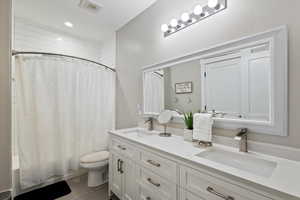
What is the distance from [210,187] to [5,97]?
6.38ft

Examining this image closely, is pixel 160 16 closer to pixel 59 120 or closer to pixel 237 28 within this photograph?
pixel 237 28

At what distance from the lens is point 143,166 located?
1.24 metres

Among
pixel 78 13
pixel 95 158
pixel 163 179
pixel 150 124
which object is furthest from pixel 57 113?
pixel 163 179

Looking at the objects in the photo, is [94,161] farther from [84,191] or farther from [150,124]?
[150,124]

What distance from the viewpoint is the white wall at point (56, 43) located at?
88.7 inches

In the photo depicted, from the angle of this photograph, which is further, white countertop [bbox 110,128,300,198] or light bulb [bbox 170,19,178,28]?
light bulb [bbox 170,19,178,28]

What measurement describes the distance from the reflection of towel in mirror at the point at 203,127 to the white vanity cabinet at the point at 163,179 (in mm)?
376

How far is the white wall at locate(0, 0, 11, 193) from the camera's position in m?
Result: 1.33

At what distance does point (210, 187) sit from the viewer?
784mm

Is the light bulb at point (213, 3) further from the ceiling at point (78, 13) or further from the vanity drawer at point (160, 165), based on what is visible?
the vanity drawer at point (160, 165)

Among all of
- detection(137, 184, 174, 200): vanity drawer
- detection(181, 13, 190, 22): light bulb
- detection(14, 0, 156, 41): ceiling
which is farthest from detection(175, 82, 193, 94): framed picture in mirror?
detection(14, 0, 156, 41): ceiling

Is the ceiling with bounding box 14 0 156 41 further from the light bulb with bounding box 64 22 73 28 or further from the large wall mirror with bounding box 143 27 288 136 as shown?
the large wall mirror with bounding box 143 27 288 136

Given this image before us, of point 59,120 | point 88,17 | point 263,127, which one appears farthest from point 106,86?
point 263,127

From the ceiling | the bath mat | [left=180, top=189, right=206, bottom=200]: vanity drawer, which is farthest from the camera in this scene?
the ceiling
